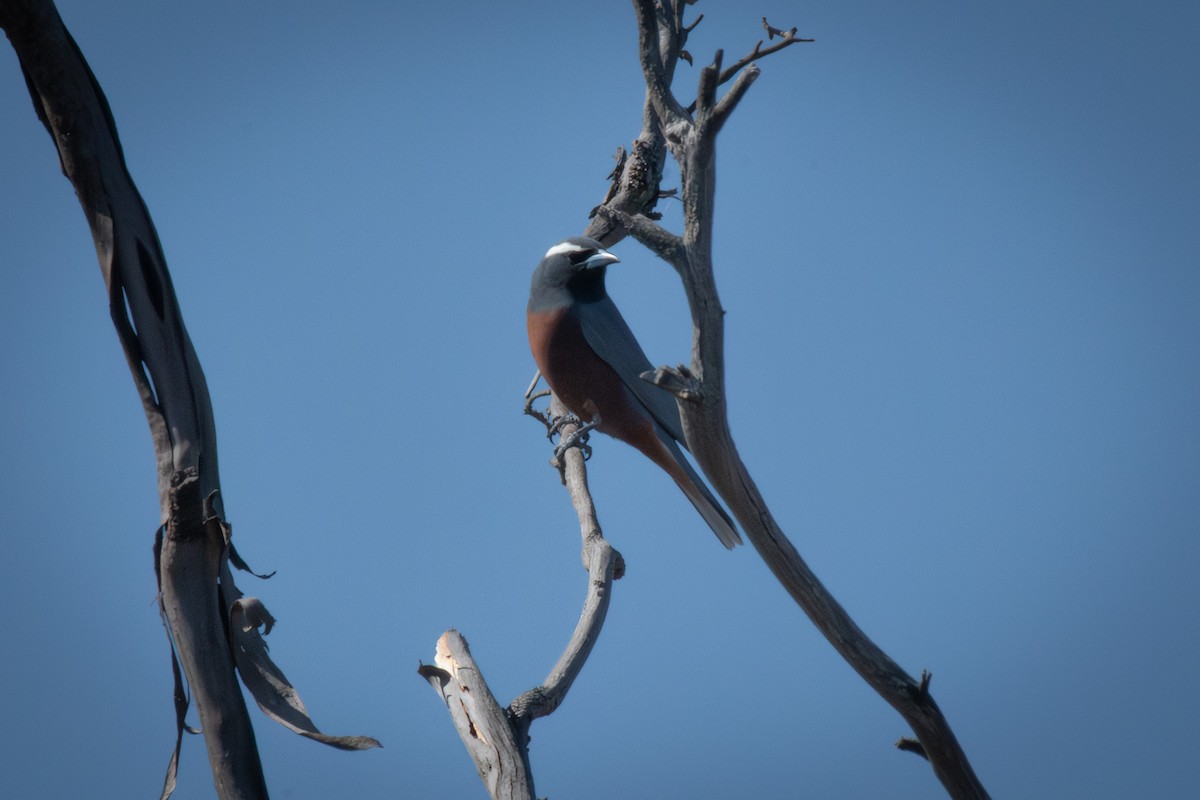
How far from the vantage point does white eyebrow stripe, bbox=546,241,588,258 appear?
485 centimetres

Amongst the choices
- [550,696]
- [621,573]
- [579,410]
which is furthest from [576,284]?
[550,696]

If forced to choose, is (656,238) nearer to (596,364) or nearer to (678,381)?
(678,381)

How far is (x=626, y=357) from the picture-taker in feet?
15.8

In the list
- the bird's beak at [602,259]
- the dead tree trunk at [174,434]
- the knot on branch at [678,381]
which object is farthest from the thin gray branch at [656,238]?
the bird's beak at [602,259]

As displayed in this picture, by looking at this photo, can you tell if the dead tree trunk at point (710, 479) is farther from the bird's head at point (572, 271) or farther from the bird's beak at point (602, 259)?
the bird's head at point (572, 271)

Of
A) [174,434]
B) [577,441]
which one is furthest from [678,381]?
[577,441]

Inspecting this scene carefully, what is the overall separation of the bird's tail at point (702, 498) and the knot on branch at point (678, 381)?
93.1 inches

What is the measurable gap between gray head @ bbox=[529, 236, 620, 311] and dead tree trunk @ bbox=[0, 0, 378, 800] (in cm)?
272

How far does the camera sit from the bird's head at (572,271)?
15.9 ft

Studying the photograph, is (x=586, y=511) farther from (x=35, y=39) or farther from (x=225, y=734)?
(x=35, y=39)

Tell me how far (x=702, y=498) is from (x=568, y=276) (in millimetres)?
1272

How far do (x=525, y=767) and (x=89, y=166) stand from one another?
1.82 metres

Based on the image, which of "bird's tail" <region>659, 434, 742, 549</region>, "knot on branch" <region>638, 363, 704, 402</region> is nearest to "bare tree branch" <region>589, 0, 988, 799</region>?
"knot on branch" <region>638, 363, 704, 402</region>

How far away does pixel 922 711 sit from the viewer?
8.07 ft
